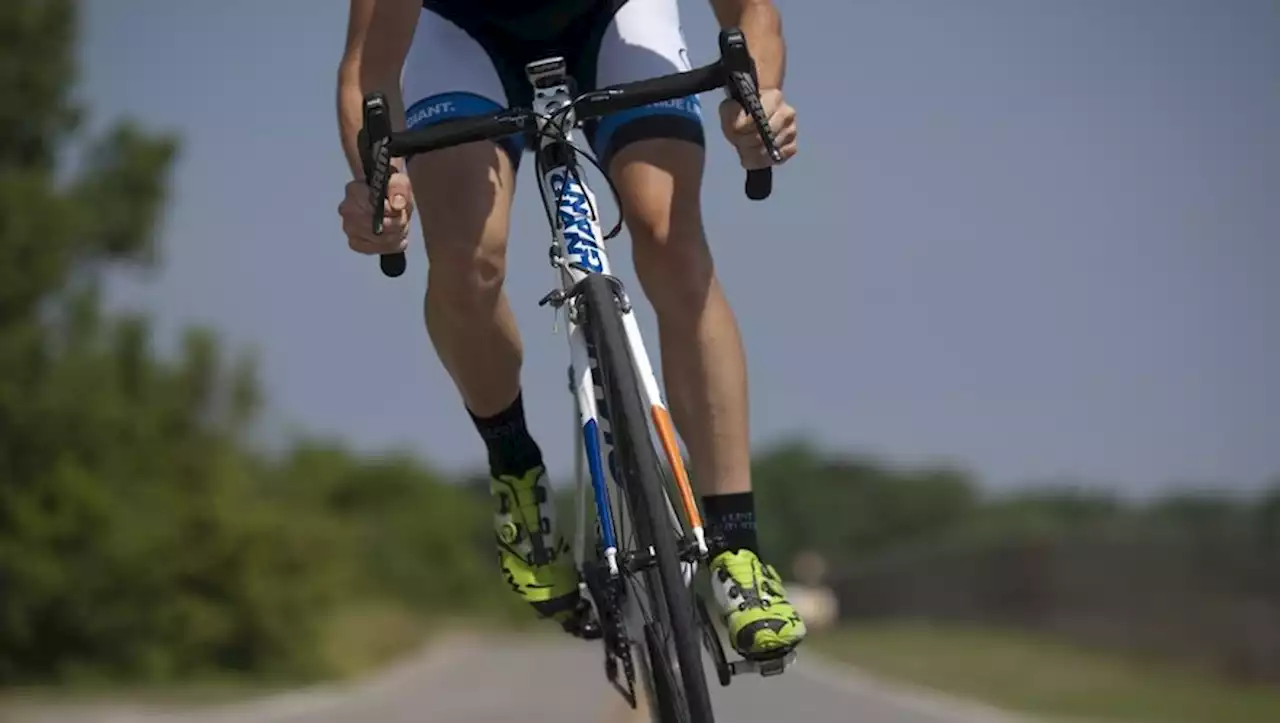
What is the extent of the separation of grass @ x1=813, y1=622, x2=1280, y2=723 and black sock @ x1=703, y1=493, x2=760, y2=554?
959cm

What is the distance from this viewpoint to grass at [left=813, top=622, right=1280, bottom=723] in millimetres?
14328

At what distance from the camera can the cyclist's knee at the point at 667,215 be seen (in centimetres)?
393

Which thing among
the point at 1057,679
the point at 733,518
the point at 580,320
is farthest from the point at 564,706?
the point at 580,320

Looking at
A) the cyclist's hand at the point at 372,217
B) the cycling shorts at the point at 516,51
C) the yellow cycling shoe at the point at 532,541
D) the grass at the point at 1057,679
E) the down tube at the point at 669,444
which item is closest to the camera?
the down tube at the point at 669,444

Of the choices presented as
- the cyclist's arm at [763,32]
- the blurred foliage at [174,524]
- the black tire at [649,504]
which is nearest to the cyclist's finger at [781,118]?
the cyclist's arm at [763,32]

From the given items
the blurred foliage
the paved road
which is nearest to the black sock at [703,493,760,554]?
the paved road

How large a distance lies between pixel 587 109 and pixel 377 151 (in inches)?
16.4

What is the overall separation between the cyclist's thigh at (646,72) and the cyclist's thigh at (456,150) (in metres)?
0.22

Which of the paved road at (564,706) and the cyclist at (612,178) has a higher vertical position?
the cyclist at (612,178)

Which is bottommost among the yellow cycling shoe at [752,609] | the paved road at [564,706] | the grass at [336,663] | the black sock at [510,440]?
the grass at [336,663]

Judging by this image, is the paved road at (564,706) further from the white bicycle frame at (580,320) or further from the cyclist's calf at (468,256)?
the white bicycle frame at (580,320)

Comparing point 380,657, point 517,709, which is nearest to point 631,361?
point 517,709

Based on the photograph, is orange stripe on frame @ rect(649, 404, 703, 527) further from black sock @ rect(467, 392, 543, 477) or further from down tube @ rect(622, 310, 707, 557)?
black sock @ rect(467, 392, 543, 477)

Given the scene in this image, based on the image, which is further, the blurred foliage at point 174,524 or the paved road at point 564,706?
the blurred foliage at point 174,524
